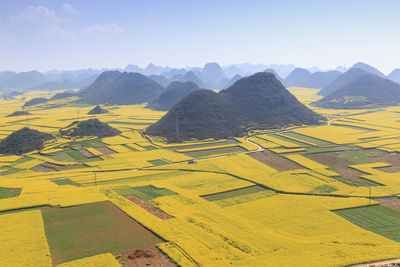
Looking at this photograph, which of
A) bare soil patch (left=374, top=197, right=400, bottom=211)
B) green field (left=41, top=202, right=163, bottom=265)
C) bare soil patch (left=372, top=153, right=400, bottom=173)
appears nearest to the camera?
green field (left=41, top=202, right=163, bottom=265)

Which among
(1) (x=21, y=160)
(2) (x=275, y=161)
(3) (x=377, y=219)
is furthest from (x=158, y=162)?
(3) (x=377, y=219)

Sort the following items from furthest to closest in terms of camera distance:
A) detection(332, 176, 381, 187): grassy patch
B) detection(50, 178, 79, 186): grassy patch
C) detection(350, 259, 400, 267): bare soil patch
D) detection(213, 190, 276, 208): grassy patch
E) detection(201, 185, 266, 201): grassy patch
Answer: detection(50, 178, 79, 186): grassy patch
detection(332, 176, 381, 187): grassy patch
detection(201, 185, 266, 201): grassy patch
detection(213, 190, 276, 208): grassy patch
detection(350, 259, 400, 267): bare soil patch

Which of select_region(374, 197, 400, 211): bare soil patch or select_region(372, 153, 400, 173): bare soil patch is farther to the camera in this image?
select_region(372, 153, 400, 173): bare soil patch

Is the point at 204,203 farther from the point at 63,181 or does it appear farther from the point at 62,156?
the point at 62,156

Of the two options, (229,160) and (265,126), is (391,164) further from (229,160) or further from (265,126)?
(265,126)

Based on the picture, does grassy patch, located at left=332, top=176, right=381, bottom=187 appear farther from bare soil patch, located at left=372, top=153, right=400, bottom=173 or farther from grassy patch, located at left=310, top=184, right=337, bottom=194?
bare soil patch, located at left=372, top=153, right=400, bottom=173

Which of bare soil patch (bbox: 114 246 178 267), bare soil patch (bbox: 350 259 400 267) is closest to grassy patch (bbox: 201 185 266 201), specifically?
bare soil patch (bbox: 114 246 178 267)
